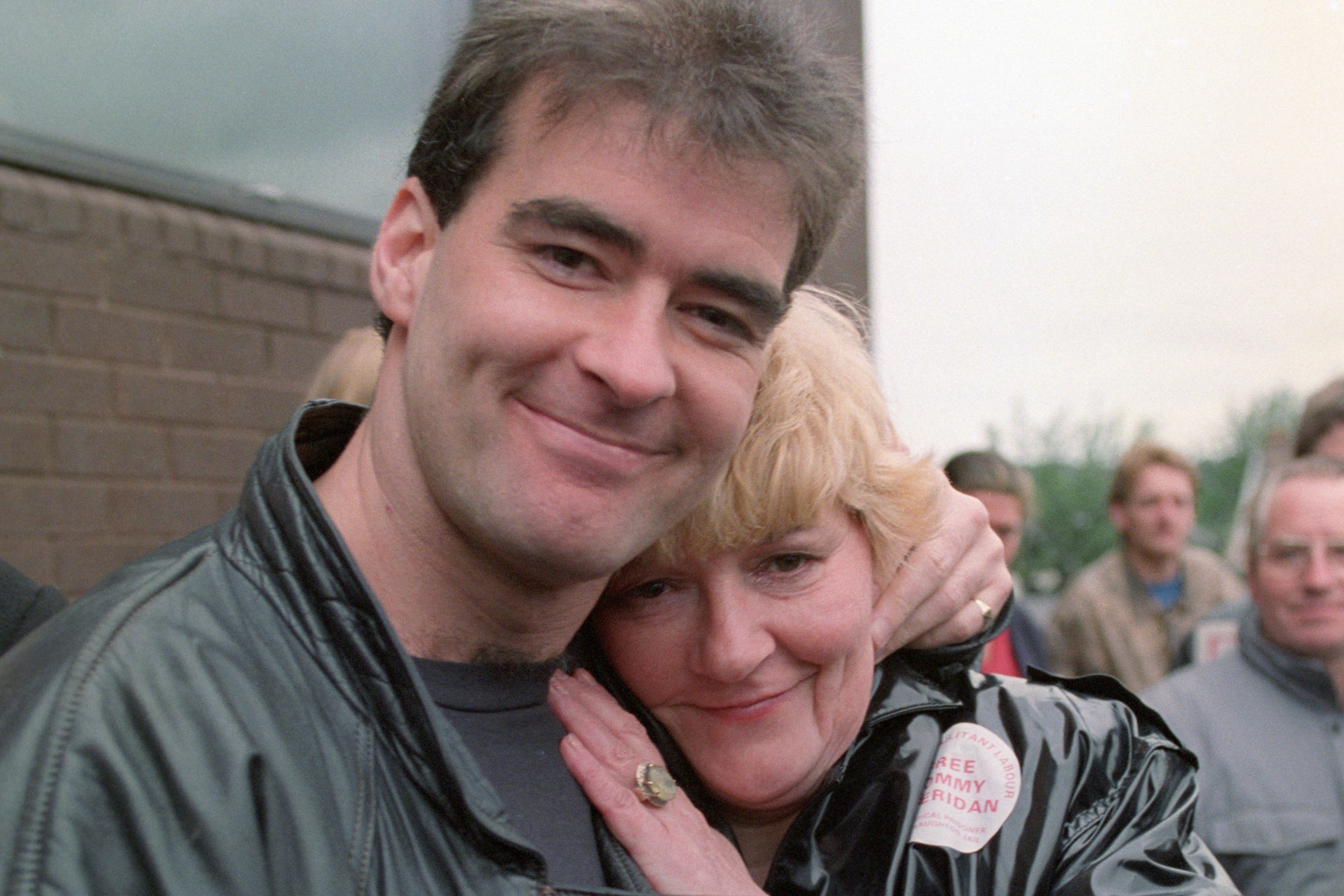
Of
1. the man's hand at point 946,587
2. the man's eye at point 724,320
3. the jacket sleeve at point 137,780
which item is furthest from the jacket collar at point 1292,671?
the jacket sleeve at point 137,780

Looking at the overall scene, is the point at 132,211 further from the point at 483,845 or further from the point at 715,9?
the point at 483,845

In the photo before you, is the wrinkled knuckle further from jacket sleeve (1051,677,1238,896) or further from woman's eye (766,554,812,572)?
jacket sleeve (1051,677,1238,896)

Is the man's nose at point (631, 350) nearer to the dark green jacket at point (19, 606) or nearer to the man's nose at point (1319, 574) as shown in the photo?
the dark green jacket at point (19, 606)

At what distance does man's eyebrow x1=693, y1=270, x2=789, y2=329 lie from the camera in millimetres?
1479

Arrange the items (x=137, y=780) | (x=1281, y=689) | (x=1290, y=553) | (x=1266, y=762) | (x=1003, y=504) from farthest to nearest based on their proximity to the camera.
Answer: (x=1003, y=504)
(x=1290, y=553)
(x=1281, y=689)
(x=1266, y=762)
(x=137, y=780)

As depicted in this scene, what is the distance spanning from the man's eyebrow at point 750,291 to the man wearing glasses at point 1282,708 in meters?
1.96

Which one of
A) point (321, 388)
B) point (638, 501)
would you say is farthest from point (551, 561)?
point (321, 388)

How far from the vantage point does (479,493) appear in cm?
142

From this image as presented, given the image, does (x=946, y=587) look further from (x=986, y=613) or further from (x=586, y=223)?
(x=586, y=223)

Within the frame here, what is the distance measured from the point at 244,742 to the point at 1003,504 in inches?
142

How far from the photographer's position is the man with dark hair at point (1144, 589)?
4.88 m

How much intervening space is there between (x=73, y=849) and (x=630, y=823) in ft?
2.29

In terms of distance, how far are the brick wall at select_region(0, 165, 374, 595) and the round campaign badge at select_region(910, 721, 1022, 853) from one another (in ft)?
7.86

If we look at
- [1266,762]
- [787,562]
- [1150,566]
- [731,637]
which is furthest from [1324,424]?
[731,637]
